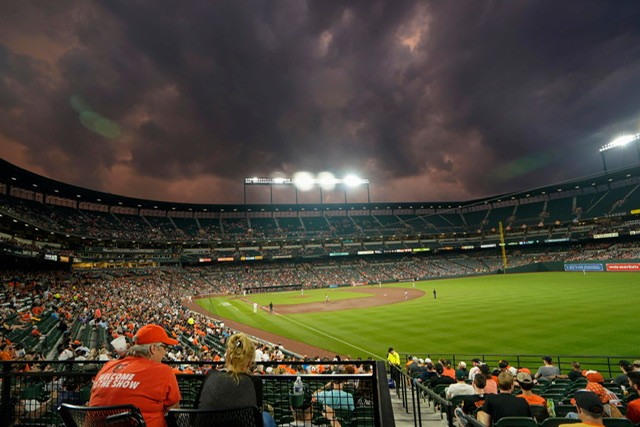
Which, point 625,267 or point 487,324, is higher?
point 625,267

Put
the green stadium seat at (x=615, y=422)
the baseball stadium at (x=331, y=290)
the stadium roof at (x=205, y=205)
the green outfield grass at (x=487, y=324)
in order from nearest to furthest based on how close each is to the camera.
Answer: the green stadium seat at (x=615, y=422) < the baseball stadium at (x=331, y=290) < the green outfield grass at (x=487, y=324) < the stadium roof at (x=205, y=205)

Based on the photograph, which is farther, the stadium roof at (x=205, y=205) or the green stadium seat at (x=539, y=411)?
the stadium roof at (x=205, y=205)

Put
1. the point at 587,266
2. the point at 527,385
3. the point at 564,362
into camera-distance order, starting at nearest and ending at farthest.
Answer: the point at 527,385, the point at 564,362, the point at 587,266

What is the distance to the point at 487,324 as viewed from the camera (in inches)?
930

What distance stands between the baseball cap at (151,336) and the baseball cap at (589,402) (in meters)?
4.49

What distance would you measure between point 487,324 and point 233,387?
25.7 metres

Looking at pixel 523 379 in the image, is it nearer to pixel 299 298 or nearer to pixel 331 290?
pixel 299 298

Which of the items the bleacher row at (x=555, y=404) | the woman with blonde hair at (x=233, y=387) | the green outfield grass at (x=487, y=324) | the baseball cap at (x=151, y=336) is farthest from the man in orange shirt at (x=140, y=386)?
the green outfield grass at (x=487, y=324)

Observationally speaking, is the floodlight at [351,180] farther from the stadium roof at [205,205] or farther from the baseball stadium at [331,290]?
the baseball stadium at [331,290]

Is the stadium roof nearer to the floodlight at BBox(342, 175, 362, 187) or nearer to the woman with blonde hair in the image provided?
the floodlight at BBox(342, 175, 362, 187)

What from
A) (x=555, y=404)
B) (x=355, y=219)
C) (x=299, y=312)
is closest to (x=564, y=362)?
(x=555, y=404)

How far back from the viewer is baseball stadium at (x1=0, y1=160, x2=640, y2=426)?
7.82 metres

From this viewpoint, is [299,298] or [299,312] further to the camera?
[299,298]

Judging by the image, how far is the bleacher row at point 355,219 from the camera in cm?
6483
